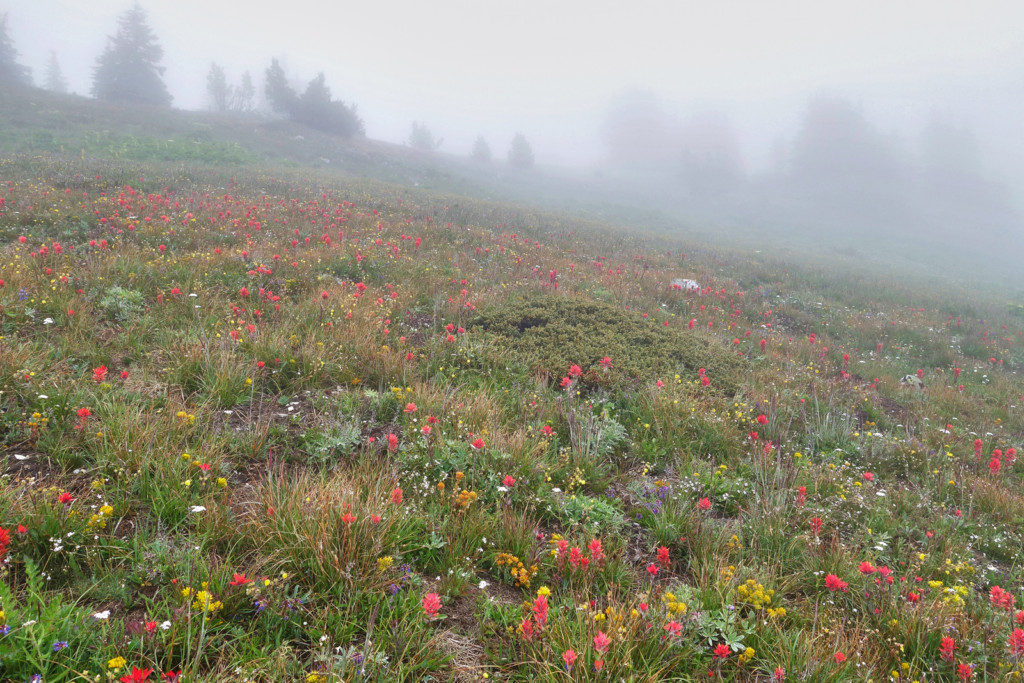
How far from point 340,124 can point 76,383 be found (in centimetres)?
5345

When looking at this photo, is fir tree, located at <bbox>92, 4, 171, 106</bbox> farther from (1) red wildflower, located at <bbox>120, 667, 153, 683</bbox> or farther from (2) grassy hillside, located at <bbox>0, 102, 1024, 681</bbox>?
(1) red wildflower, located at <bbox>120, 667, 153, 683</bbox>

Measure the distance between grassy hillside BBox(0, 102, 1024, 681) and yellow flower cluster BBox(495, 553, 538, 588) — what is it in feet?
0.09

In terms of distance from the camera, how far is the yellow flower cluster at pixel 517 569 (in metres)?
2.60

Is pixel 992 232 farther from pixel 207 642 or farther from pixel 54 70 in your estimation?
pixel 54 70

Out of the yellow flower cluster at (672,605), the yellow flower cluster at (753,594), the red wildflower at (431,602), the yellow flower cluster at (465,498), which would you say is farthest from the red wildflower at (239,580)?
the yellow flower cluster at (753,594)

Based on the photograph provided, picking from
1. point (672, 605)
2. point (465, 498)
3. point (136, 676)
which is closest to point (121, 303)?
point (465, 498)

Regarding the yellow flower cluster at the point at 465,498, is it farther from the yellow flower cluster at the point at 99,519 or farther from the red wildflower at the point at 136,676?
the yellow flower cluster at the point at 99,519

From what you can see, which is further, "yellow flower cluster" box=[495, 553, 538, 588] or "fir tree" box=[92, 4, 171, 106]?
"fir tree" box=[92, 4, 171, 106]

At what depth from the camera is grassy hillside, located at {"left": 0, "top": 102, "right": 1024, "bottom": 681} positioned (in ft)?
6.94

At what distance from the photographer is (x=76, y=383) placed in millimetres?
3543

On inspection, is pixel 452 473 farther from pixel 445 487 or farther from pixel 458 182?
pixel 458 182

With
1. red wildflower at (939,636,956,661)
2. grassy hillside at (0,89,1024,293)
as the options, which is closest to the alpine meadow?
red wildflower at (939,636,956,661)

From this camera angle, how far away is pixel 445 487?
341 cm

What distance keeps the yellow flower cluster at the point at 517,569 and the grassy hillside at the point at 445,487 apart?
29 millimetres
